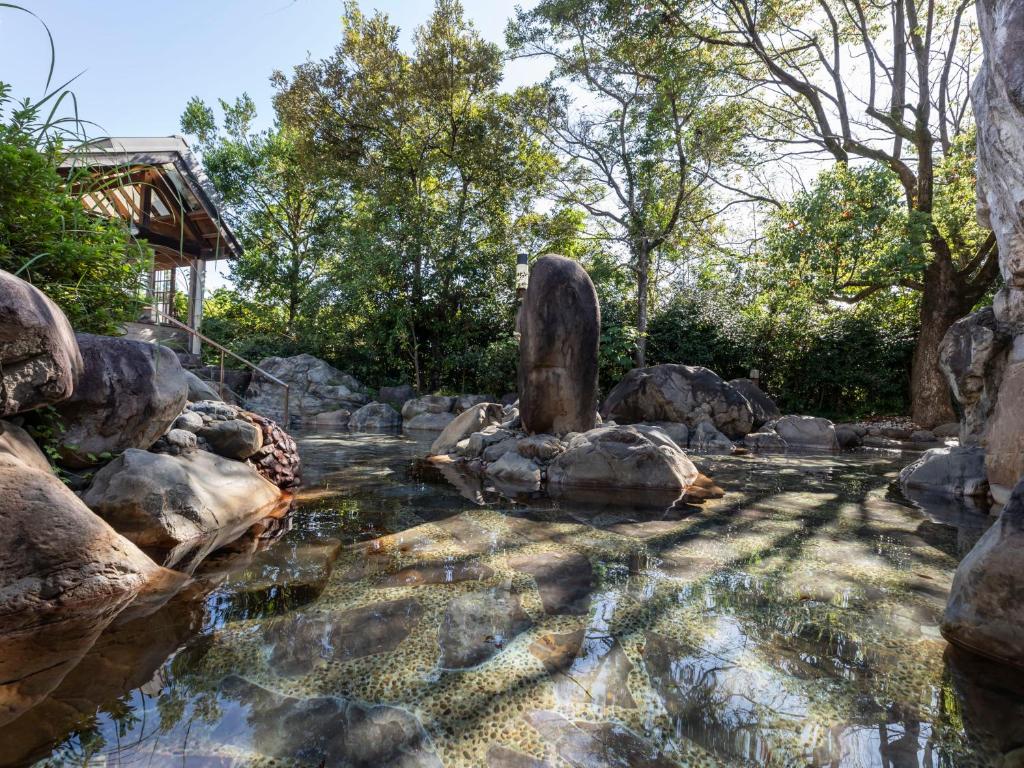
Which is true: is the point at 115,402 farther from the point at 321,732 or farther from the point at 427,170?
the point at 427,170

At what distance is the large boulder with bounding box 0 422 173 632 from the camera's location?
212cm

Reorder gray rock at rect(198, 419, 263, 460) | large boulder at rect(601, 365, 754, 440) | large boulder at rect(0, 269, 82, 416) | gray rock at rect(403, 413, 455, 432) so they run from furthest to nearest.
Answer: gray rock at rect(403, 413, 455, 432) → large boulder at rect(601, 365, 754, 440) → gray rock at rect(198, 419, 263, 460) → large boulder at rect(0, 269, 82, 416)

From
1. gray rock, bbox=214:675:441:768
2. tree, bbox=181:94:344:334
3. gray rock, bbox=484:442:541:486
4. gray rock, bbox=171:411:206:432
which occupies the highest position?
tree, bbox=181:94:344:334

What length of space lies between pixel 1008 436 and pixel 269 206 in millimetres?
23789

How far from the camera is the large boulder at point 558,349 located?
23.2ft

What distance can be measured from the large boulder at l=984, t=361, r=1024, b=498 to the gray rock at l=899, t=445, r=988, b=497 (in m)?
0.37

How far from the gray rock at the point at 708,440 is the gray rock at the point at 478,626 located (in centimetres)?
825

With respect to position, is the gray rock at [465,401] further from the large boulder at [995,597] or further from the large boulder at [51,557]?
the large boulder at [995,597]

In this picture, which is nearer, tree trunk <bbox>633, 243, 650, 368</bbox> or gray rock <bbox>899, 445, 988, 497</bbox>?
gray rock <bbox>899, 445, 988, 497</bbox>

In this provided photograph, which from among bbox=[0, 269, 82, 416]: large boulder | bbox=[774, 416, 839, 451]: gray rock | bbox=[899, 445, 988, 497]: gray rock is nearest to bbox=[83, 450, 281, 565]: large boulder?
bbox=[0, 269, 82, 416]: large boulder

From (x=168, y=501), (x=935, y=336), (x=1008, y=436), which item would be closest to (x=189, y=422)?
(x=168, y=501)

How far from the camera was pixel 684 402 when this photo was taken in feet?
39.0

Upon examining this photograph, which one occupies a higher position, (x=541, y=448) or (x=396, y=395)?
(x=396, y=395)

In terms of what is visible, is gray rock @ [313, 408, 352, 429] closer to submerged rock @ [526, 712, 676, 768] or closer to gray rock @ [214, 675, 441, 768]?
gray rock @ [214, 675, 441, 768]
